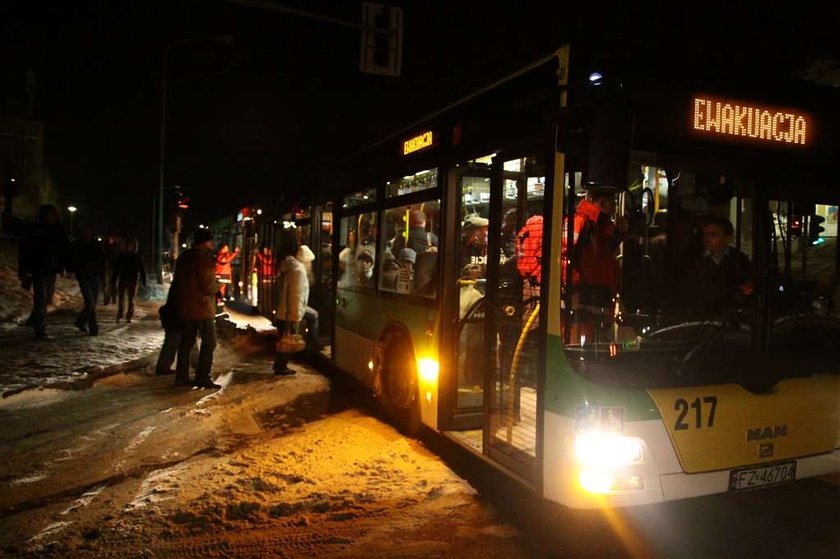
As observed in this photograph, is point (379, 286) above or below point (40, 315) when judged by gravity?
above

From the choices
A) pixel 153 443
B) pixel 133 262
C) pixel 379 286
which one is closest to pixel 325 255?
pixel 379 286

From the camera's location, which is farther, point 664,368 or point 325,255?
point 325,255

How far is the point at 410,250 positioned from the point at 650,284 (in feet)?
8.37

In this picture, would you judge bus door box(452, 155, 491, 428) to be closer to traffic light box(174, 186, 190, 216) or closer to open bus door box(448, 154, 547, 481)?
open bus door box(448, 154, 547, 481)

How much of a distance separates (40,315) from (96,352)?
1.80m

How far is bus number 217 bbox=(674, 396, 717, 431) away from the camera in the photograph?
148 inches

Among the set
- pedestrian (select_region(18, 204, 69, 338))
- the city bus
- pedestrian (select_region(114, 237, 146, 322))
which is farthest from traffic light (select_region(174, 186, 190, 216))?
the city bus

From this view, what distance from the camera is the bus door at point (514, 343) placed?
4.59 m

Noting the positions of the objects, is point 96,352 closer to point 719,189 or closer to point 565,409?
point 565,409

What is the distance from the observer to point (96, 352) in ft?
33.2

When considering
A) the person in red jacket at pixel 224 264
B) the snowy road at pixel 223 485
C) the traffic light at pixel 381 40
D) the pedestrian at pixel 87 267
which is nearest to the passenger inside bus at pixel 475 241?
the snowy road at pixel 223 485

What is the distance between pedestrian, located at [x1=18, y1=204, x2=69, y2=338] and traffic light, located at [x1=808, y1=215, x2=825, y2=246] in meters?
10.7

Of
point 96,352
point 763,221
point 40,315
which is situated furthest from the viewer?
point 40,315

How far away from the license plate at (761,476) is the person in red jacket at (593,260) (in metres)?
1.21
